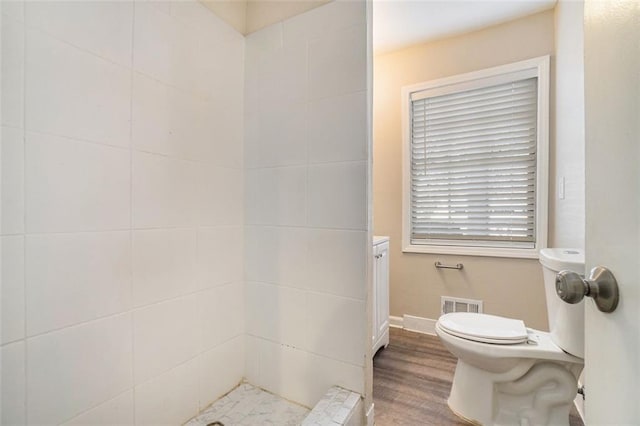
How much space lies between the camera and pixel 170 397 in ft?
3.42

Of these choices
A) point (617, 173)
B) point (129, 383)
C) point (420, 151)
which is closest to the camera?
point (617, 173)

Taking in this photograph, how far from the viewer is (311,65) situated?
1178 millimetres

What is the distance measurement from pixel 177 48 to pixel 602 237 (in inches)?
52.4

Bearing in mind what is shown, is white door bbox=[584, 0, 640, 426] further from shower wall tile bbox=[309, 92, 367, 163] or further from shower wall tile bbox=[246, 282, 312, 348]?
shower wall tile bbox=[246, 282, 312, 348]

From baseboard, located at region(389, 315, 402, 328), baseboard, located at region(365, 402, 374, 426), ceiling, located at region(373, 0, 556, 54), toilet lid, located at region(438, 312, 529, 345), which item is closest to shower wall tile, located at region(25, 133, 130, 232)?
baseboard, located at region(365, 402, 374, 426)

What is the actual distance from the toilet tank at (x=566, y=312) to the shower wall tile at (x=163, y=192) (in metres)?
1.55

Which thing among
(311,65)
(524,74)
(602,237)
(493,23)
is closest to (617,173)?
(602,237)

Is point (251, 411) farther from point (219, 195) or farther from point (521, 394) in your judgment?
point (521, 394)

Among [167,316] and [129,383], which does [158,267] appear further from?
[129,383]

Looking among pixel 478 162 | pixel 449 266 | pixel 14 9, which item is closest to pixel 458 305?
pixel 449 266

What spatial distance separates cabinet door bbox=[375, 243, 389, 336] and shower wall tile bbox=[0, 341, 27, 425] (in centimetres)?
165

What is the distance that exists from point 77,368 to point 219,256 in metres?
0.55

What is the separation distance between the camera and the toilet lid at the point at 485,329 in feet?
4.55

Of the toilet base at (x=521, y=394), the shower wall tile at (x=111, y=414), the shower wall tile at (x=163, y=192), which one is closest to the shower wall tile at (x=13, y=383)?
the shower wall tile at (x=111, y=414)
